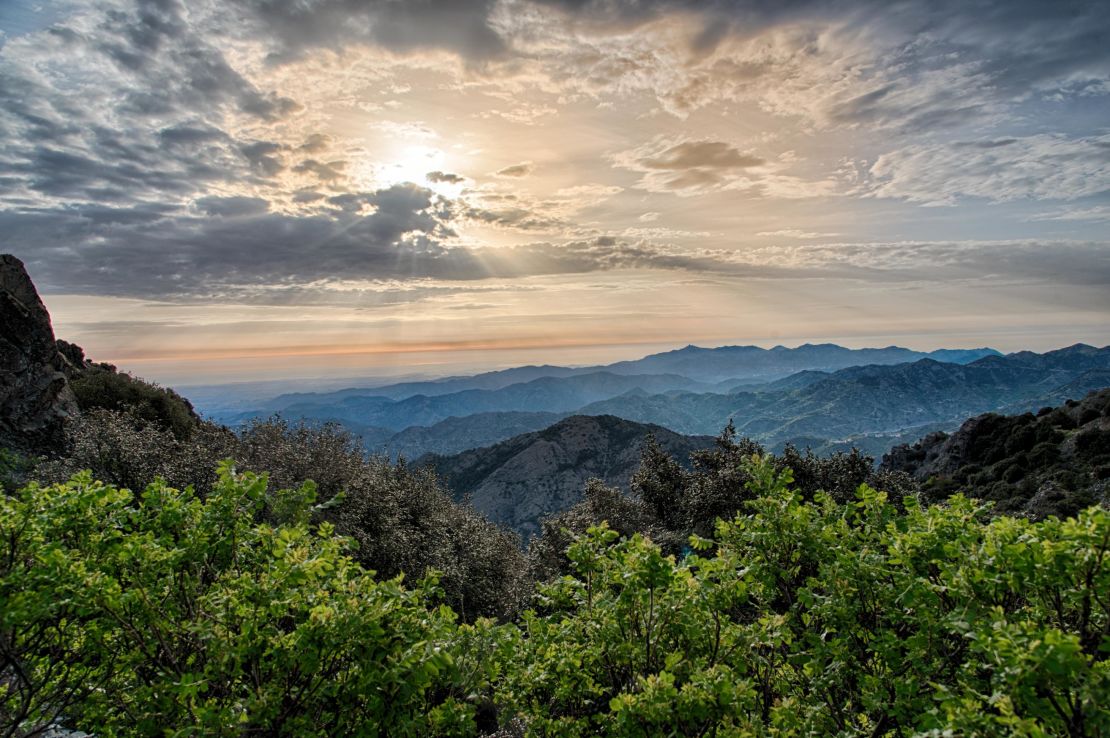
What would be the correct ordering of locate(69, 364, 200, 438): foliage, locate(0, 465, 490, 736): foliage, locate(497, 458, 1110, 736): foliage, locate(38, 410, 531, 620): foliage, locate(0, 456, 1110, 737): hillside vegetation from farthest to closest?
locate(69, 364, 200, 438): foliage, locate(38, 410, 531, 620): foliage, locate(0, 465, 490, 736): foliage, locate(0, 456, 1110, 737): hillside vegetation, locate(497, 458, 1110, 736): foliage

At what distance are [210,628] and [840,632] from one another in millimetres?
10108

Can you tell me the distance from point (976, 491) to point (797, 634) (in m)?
102

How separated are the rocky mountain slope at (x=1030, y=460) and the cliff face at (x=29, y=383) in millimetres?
102523

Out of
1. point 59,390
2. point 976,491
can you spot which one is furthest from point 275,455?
point 976,491

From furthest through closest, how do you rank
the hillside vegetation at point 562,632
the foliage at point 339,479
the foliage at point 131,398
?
1. the foliage at point 131,398
2. the foliage at point 339,479
3. the hillside vegetation at point 562,632

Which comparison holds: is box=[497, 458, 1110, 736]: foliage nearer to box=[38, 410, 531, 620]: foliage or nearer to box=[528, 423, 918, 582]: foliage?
box=[38, 410, 531, 620]: foliage

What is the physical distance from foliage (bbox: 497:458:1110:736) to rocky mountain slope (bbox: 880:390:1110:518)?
75.8 m

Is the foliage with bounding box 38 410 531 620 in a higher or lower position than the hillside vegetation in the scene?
lower

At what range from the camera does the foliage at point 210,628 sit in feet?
22.9

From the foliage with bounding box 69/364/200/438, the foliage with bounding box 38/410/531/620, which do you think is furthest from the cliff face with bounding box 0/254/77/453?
the foliage with bounding box 69/364/200/438

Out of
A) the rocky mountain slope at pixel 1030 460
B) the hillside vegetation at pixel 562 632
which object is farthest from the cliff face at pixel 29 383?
the rocky mountain slope at pixel 1030 460

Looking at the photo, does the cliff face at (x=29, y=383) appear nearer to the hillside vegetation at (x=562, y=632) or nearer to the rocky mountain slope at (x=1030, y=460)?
the hillside vegetation at (x=562, y=632)

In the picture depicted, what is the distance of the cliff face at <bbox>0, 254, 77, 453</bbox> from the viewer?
141ft

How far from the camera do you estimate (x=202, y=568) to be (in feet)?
28.0
